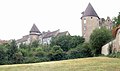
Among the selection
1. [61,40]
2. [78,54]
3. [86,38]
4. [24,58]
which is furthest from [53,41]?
[24,58]

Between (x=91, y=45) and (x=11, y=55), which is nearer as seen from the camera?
(x=11, y=55)

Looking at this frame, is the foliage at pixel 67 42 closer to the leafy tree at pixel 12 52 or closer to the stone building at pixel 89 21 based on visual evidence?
the stone building at pixel 89 21

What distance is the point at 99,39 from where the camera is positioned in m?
59.5

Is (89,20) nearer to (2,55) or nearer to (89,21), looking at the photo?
(89,21)

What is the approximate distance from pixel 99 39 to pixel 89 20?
70.0 feet

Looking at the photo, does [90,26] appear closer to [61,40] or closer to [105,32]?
[61,40]

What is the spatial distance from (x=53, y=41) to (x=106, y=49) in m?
28.1

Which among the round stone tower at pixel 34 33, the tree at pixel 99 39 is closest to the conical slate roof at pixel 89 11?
the tree at pixel 99 39

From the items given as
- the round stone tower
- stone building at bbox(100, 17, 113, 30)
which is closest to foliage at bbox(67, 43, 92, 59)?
stone building at bbox(100, 17, 113, 30)

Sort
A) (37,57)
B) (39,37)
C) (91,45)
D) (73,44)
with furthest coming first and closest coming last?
1. (39,37)
2. (73,44)
3. (91,45)
4. (37,57)

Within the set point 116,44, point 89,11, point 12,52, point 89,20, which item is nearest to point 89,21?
point 89,20

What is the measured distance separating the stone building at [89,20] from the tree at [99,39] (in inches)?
721

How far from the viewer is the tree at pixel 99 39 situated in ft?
193

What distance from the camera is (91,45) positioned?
6094 cm
